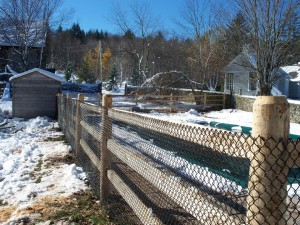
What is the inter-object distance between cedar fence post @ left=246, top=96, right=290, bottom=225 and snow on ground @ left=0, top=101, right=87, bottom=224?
3.30 metres

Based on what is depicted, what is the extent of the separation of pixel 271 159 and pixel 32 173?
17.8 feet

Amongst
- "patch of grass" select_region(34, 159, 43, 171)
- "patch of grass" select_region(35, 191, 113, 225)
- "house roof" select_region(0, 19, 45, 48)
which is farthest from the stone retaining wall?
"patch of grass" select_region(35, 191, 113, 225)

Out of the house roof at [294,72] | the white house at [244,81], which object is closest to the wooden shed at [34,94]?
the white house at [244,81]

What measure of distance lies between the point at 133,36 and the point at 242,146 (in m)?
43.7

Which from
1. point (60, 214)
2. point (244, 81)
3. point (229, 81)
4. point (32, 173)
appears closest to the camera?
point (60, 214)

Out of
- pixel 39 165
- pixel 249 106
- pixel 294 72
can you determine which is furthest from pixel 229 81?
pixel 39 165

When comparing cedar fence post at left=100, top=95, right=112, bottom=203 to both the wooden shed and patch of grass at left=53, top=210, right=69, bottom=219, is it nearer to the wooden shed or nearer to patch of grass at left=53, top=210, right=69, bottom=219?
patch of grass at left=53, top=210, right=69, bottom=219

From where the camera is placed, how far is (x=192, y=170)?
2.95m

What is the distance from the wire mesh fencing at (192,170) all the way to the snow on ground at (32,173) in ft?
1.49

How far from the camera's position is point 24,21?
92.8 ft

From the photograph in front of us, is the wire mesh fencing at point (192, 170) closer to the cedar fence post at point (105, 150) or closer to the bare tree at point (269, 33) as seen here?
the cedar fence post at point (105, 150)

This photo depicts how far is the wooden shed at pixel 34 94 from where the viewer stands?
51.9 ft

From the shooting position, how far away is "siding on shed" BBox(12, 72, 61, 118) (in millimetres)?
15844

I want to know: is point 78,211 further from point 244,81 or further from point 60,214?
point 244,81
